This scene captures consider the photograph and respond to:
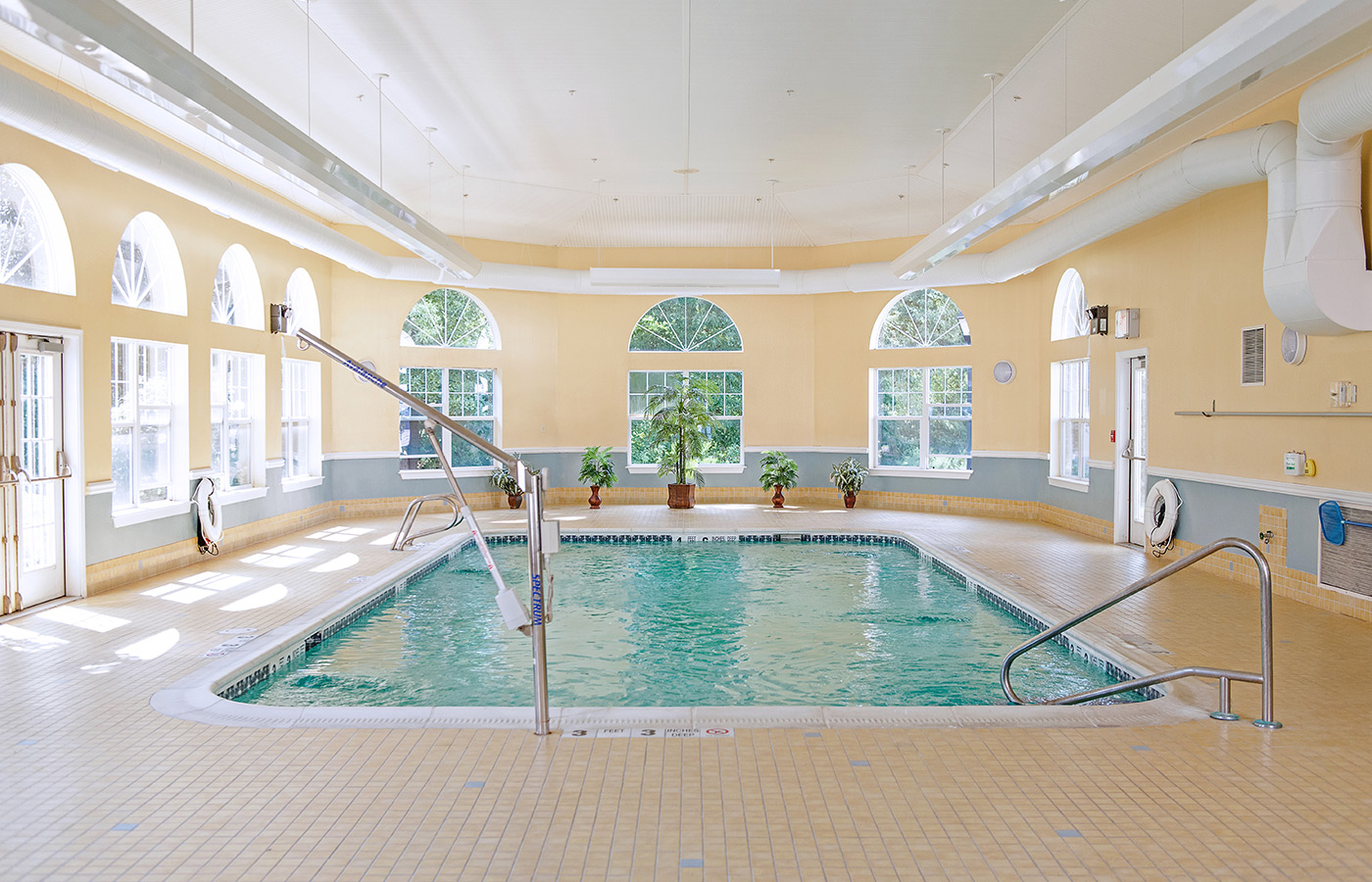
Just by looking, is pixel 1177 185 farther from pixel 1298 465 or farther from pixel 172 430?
pixel 172 430

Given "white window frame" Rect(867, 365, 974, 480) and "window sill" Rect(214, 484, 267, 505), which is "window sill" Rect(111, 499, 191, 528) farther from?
"white window frame" Rect(867, 365, 974, 480)

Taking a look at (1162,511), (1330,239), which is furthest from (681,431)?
(1330,239)

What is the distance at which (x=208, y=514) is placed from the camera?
8266mm

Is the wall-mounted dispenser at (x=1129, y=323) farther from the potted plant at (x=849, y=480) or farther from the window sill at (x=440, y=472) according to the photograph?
the window sill at (x=440, y=472)

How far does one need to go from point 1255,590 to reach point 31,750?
745 cm

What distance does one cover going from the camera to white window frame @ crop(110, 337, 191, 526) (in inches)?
299

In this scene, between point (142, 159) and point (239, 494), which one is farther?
point (239, 494)

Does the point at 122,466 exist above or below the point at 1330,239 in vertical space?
below

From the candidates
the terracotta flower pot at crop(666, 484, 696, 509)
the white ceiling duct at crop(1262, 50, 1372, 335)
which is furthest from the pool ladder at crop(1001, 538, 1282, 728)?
the terracotta flower pot at crop(666, 484, 696, 509)

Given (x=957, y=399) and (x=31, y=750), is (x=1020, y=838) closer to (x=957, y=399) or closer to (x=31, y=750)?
(x=31, y=750)

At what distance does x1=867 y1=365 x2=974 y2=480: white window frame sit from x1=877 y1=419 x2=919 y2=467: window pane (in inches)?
1.2

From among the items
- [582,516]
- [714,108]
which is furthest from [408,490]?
[714,108]

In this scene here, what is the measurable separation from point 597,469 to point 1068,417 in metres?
6.01

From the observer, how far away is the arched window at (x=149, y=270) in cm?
747
